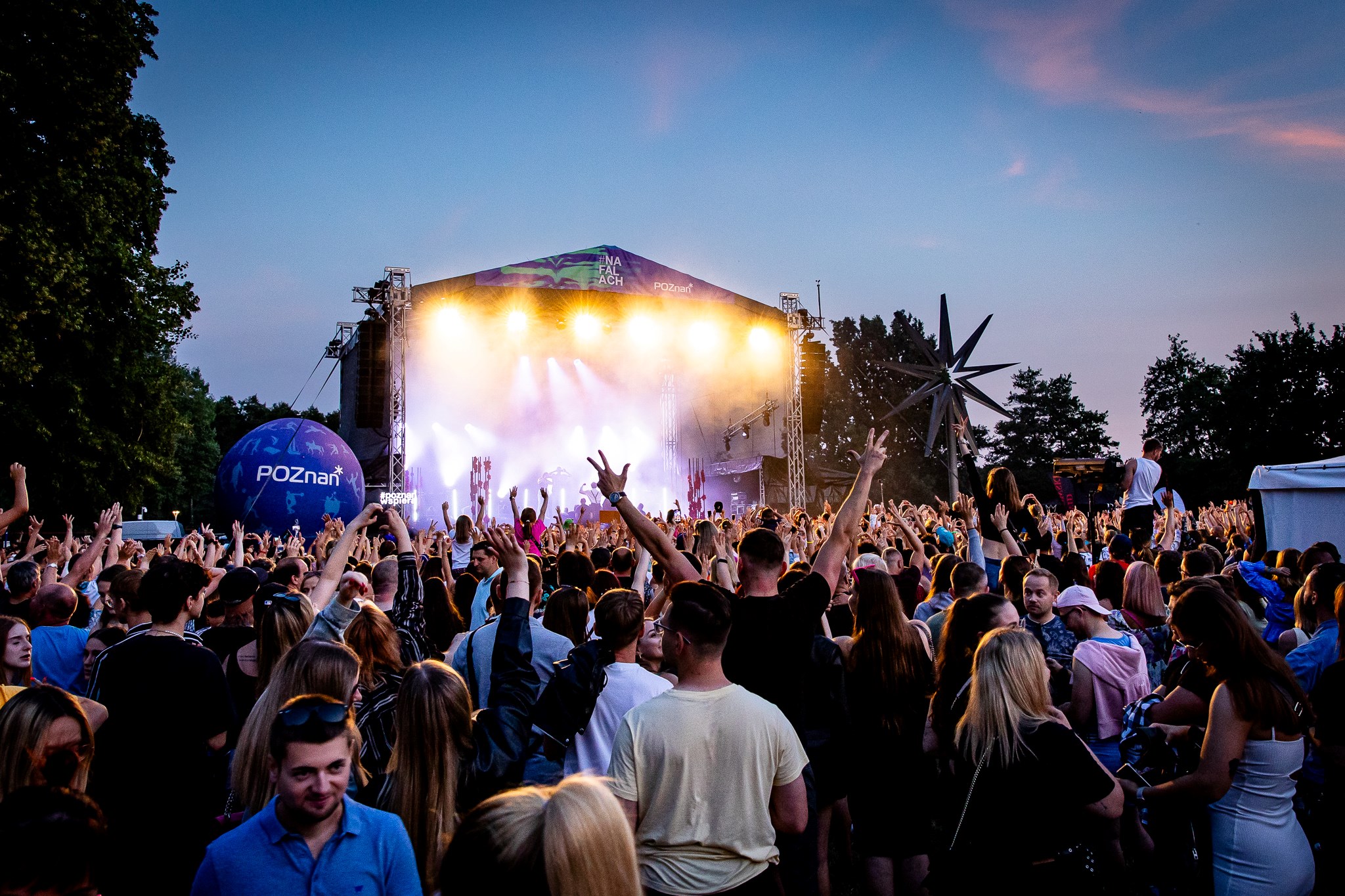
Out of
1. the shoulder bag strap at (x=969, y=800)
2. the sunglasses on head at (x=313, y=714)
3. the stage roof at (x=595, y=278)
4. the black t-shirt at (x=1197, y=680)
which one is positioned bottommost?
the shoulder bag strap at (x=969, y=800)

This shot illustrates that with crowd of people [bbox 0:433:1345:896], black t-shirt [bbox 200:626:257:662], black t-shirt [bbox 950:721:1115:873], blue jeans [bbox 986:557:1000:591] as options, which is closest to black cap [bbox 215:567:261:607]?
crowd of people [bbox 0:433:1345:896]

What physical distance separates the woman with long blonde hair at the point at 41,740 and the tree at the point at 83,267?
14.9 metres

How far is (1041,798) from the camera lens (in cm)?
276

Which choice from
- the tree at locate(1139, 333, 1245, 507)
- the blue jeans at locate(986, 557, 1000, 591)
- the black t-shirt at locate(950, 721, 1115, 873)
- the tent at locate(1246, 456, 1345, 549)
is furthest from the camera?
the tree at locate(1139, 333, 1245, 507)

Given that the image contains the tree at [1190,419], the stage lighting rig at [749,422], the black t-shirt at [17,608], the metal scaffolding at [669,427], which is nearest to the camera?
the black t-shirt at [17,608]

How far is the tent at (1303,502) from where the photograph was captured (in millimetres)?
9695

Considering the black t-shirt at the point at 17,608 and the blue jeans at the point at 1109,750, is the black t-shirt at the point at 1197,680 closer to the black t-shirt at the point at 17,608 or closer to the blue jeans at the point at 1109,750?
the blue jeans at the point at 1109,750

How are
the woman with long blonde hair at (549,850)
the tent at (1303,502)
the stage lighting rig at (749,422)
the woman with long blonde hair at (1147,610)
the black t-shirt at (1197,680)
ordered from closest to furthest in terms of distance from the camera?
the woman with long blonde hair at (549,850)
the black t-shirt at (1197,680)
the woman with long blonde hair at (1147,610)
the tent at (1303,502)
the stage lighting rig at (749,422)

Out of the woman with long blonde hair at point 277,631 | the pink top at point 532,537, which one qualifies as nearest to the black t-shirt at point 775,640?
the woman with long blonde hair at point 277,631

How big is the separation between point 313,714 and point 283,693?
654 millimetres

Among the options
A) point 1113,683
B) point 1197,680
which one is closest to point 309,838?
point 1197,680

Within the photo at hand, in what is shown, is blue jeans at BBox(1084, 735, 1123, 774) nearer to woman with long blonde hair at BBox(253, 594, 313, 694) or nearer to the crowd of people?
the crowd of people

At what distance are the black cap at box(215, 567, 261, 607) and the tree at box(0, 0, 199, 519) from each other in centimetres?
1302

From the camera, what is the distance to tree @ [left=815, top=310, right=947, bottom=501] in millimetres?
47031
